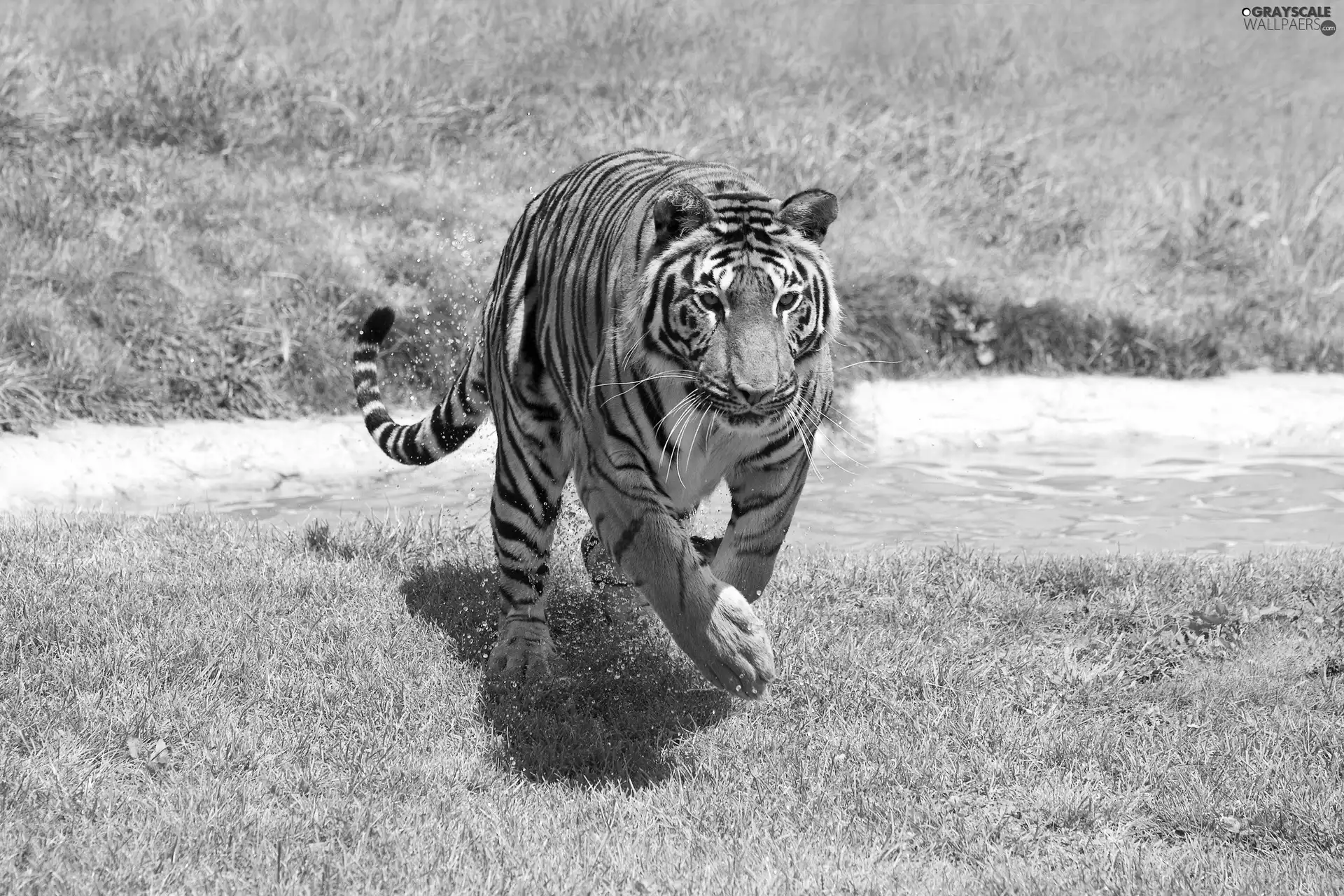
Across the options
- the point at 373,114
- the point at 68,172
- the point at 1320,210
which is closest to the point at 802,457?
the point at 68,172

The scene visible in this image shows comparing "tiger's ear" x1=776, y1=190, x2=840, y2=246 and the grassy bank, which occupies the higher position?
"tiger's ear" x1=776, y1=190, x2=840, y2=246

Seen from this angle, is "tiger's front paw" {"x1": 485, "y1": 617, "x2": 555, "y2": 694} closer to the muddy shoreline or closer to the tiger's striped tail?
the tiger's striped tail

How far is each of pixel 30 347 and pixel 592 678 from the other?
14.7 feet

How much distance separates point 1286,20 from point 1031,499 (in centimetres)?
891

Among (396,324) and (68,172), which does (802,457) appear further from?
(68,172)

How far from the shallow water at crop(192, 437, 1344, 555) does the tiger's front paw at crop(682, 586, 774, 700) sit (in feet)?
8.21

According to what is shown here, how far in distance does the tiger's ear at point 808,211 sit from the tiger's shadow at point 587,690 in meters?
1.52

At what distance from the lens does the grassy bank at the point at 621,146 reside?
827cm

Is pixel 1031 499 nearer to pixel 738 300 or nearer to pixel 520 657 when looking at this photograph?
pixel 520 657

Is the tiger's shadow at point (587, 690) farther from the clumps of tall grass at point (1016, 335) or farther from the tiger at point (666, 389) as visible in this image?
the clumps of tall grass at point (1016, 335)

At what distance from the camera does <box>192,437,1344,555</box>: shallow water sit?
696 centimetres

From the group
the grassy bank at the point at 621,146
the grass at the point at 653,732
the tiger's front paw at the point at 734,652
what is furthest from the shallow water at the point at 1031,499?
the tiger's front paw at the point at 734,652

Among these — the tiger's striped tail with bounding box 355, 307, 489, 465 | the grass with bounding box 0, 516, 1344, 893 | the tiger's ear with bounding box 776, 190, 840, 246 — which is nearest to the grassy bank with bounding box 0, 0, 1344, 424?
the tiger's striped tail with bounding box 355, 307, 489, 465

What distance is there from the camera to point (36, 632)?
4.52 m
